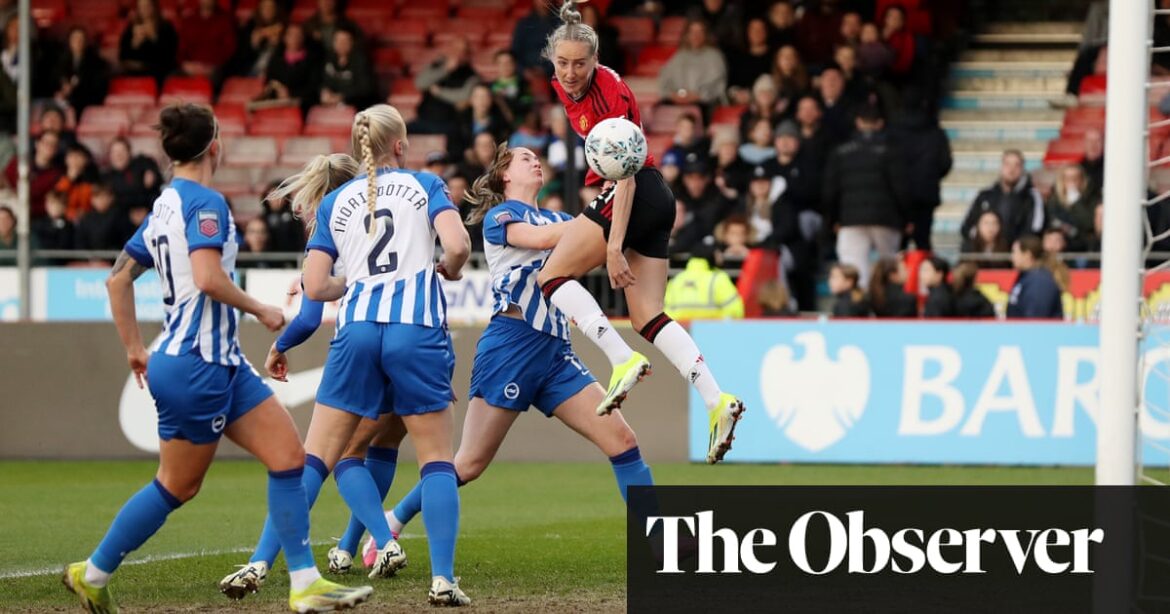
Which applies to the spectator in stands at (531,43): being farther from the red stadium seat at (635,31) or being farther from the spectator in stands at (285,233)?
the spectator in stands at (285,233)

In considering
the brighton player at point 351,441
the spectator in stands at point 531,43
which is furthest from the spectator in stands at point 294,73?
the brighton player at point 351,441

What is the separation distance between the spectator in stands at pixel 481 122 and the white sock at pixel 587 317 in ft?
31.6

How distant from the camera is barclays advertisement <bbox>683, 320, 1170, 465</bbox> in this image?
12969 millimetres

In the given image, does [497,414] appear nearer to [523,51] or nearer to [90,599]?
[90,599]

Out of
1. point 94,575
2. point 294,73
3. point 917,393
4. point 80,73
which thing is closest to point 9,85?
point 80,73

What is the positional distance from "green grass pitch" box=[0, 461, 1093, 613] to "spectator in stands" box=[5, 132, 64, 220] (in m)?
5.53

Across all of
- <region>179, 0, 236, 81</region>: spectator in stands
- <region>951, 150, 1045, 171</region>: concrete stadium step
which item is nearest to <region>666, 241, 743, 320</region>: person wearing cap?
<region>951, 150, 1045, 171</region>: concrete stadium step

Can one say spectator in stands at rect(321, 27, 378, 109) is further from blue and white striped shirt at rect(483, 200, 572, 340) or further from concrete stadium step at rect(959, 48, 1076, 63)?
blue and white striped shirt at rect(483, 200, 572, 340)

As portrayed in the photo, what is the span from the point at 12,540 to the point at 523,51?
1048 centimetres

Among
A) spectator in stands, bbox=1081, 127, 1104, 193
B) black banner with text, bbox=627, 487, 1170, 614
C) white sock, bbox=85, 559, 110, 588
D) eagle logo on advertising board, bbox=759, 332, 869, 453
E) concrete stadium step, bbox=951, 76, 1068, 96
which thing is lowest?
black banner with text, bbox=627, 487, 1170, 614

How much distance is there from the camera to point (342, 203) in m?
6.87

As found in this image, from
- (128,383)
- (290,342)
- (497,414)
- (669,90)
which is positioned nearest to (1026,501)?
(497,414)

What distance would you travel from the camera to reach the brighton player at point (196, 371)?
6.21m

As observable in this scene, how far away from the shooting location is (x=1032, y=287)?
13945 mm
